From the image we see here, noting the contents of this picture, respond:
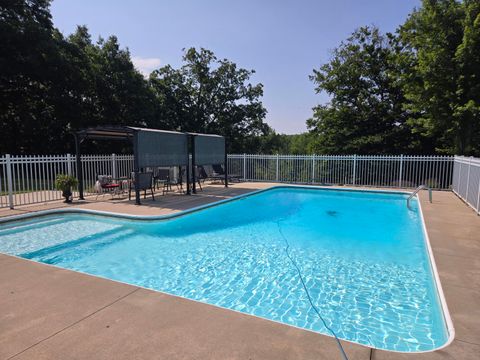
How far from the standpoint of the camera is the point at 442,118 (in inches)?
603

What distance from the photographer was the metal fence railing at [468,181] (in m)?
8.22

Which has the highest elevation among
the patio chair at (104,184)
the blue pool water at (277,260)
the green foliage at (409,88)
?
the green foliage at (409,88)

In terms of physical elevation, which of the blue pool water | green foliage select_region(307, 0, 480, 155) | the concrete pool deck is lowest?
the blue pool water

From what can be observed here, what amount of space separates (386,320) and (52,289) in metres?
3.96

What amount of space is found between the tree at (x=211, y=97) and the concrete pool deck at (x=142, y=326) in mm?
26068

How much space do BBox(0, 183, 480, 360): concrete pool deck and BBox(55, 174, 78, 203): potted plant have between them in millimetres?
5920

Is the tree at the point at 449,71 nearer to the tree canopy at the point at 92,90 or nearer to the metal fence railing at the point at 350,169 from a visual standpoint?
the metal fence railing at the point at 350,169

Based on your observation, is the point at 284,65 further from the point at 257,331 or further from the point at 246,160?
the point at 257,331

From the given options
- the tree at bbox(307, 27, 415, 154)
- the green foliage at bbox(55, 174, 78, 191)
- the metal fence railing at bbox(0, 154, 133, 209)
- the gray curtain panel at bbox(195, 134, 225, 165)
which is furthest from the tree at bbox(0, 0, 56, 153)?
the tree at bbox(307, 27, 415, 154)

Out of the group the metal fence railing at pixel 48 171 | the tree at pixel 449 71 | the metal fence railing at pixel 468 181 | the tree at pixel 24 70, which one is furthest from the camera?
the tree at pixel 24 70

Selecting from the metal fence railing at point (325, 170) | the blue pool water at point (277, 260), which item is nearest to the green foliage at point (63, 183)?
the blue pool water at point (277, 260)

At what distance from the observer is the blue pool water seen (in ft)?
12.1

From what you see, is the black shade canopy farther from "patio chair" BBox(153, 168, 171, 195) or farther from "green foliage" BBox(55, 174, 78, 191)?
"patio chair" BBox(153, 168, 171, 195)

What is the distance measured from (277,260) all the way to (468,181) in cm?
773
